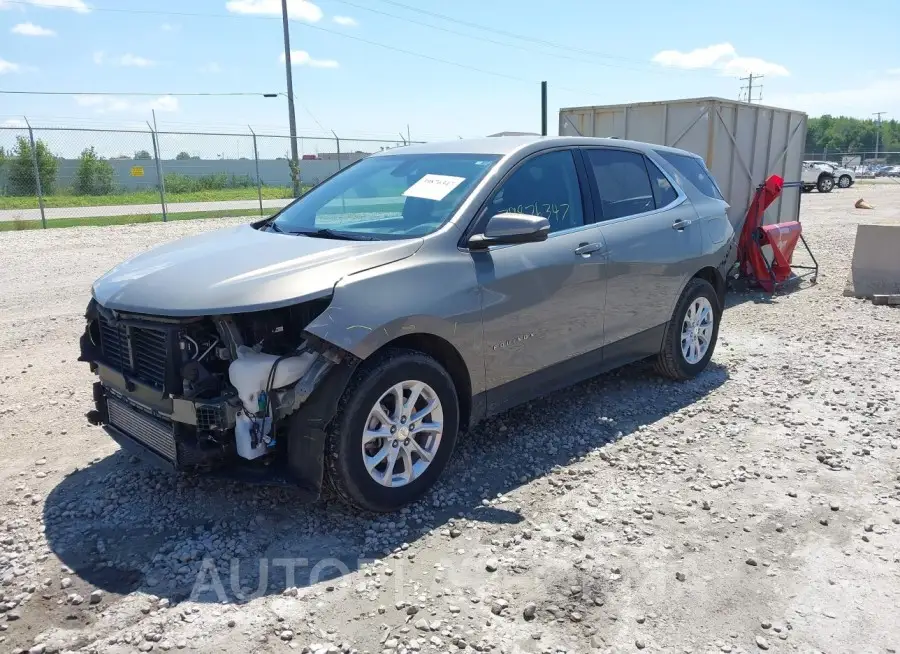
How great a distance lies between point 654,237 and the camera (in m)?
5.03

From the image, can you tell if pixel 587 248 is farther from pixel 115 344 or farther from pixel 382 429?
pixel 115 344

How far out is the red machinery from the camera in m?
9.49

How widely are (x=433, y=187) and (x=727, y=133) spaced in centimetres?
732

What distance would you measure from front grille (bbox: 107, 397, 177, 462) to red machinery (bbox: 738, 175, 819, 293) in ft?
27.3

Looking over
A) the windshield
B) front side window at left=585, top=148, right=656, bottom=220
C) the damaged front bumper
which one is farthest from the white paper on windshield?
the damaged front bumper

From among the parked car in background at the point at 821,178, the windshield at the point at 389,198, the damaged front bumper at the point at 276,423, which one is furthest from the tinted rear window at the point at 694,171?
the parked car in background at the point at 821,178

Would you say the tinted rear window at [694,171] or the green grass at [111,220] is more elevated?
the tinted rear window at [694,171]

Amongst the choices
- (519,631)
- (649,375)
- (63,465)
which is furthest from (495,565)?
(649,375)

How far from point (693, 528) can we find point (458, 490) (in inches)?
47.8

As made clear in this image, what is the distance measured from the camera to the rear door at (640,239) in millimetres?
4707

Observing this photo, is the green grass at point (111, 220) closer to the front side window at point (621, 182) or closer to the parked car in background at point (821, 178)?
the front side window at point (621, 182)

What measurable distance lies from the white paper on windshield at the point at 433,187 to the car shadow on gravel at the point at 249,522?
1.55 meters

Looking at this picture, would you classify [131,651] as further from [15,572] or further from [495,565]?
[495,565]

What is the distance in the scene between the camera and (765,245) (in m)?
9.69
